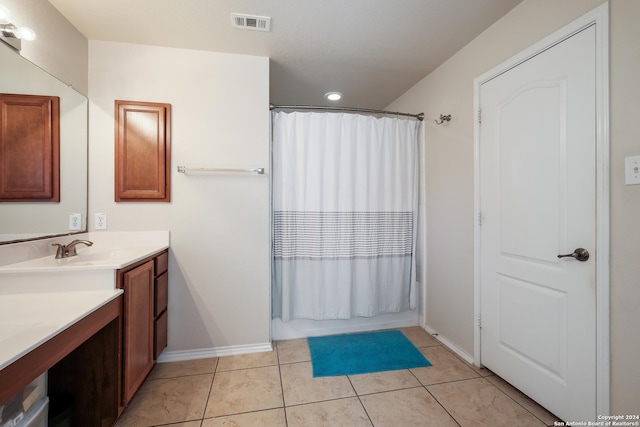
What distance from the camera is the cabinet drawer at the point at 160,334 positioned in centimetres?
175

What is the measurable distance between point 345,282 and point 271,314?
711 millimetres

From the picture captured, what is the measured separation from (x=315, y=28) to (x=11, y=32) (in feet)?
5.33

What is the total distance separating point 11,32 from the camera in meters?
1.28

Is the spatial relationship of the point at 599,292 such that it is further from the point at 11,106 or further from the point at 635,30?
the point at 11,106

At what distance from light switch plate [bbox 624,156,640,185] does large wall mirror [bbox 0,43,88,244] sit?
2.95 m

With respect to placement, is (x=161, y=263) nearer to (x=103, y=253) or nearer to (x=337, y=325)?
(x=103, y=253)

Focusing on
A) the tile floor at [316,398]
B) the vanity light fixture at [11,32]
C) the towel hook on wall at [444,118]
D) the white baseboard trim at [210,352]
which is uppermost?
the vanity light fixture at [11,32]

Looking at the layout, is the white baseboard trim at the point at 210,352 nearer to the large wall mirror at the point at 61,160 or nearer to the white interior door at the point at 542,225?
the large wall mirror at the point at 61,160

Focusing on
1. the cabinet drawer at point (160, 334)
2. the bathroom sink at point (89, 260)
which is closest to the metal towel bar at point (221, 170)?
the bathroom sink at point (89, 260)

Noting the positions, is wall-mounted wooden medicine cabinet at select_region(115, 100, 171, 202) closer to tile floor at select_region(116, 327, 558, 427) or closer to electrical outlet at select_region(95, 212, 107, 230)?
electrical outlet at select_region(95, 212, 107, 230)

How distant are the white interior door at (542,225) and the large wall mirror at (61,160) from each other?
2789 mm

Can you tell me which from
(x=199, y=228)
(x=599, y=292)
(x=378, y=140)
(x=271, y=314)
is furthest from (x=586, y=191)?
(x=199, y=228)

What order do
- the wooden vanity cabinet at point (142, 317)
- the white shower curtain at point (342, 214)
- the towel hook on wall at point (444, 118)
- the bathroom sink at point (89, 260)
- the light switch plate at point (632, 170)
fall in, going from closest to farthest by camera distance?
1. the light switch plate at point (632, 170)
2. the bathroom sink at point (89, 260)
3. the wooden vanity cabinet at point (142, 317)
4. the towel hook on wall at point (444, 118)
5. the white shower curtain at point (342, 214)

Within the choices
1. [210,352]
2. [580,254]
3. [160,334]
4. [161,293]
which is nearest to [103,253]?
[161,293]
